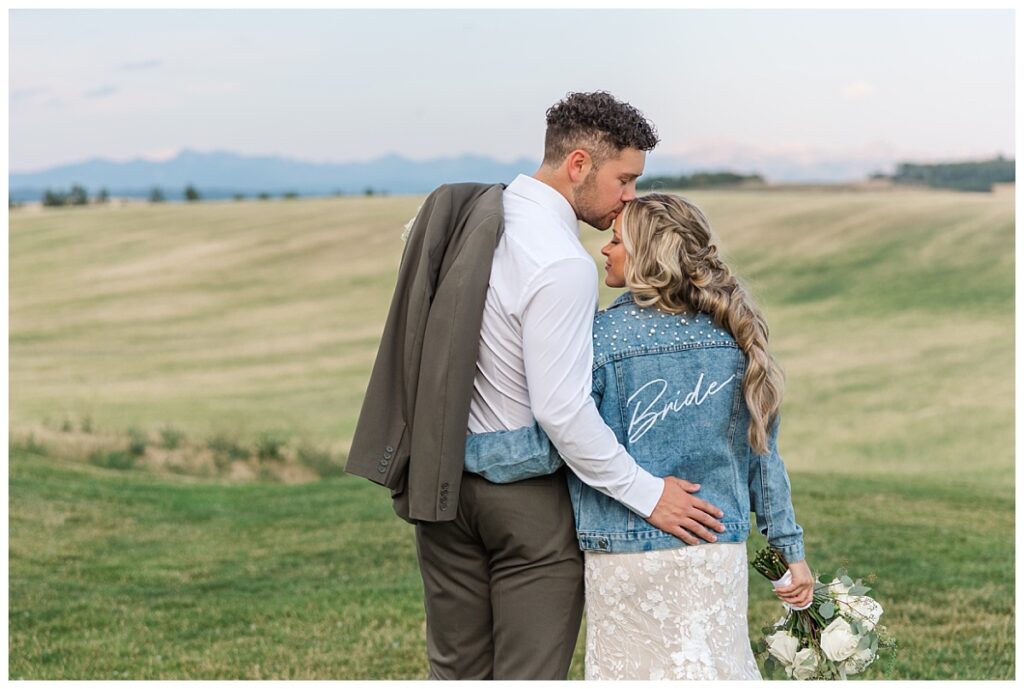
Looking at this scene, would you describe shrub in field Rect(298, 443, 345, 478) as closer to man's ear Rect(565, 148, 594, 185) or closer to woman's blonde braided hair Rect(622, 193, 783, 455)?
man's ear Rect(565, 148, 594, 185)

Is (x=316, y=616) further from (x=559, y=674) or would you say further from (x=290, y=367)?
(x=290, y=367)

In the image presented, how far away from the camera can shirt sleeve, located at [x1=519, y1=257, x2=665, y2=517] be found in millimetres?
3490

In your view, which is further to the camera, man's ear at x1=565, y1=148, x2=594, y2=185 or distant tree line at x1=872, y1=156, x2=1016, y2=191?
distant tree line at x1=872, y1=156, x2=1016, y2=191

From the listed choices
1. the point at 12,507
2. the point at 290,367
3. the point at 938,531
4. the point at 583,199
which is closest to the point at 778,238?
the point at 290,367

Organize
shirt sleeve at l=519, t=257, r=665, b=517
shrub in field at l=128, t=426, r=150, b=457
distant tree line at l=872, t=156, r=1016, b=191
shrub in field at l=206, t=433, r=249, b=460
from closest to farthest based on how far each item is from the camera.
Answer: shirt sleeve at l=519, t=257, r=665, b=517 → shrub in field at l=128, t=426, r=150, b=457 → shrub in field at l=206, t=433, r=249, b=460 → distant tree line at l=872, t=156, r=1016, b=191

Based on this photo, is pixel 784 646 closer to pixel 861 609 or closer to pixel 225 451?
pixel 861 609

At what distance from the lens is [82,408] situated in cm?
2072

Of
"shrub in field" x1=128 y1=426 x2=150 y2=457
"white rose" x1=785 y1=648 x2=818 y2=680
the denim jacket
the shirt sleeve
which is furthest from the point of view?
"shrub in field" x1=128 y1=426 x2=150 y2=457

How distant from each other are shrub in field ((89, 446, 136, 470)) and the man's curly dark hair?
11552 millimetres

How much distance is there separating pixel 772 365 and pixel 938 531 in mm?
7094

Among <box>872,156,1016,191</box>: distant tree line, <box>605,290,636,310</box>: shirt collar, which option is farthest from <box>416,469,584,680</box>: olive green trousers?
<box>872,156,1016,191</box>: distant tree line

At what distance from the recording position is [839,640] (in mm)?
3932

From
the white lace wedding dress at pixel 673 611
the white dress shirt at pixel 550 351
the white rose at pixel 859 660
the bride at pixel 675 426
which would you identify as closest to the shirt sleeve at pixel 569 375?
the white dress shirt at pixel 550 351

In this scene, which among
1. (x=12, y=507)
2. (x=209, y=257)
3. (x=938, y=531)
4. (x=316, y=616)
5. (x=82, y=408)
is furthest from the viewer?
(x=209, y=257)
